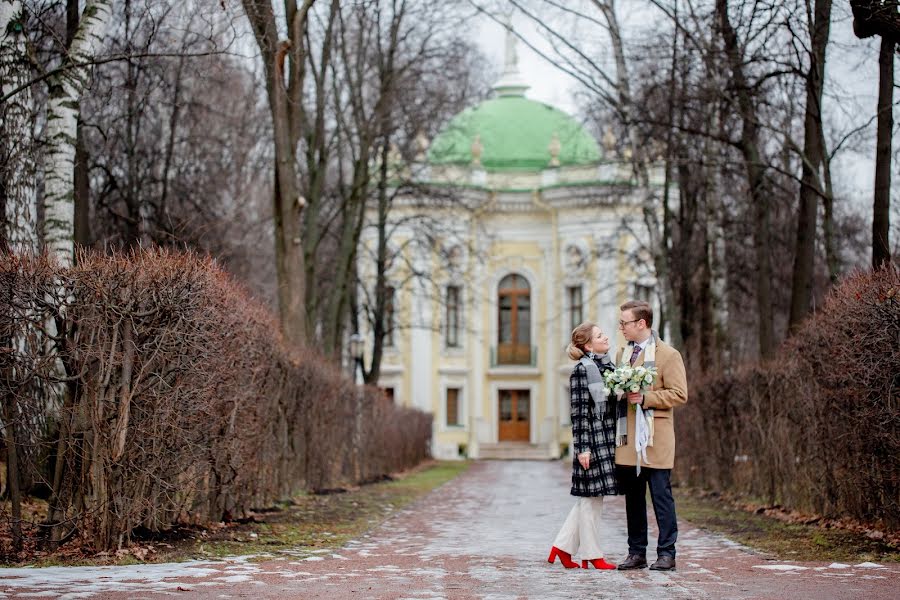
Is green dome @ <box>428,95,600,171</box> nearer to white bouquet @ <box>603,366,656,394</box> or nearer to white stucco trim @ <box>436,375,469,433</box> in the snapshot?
white stucco trim @ <box>436,375,469,433</box>

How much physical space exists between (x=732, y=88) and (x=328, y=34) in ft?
32.2

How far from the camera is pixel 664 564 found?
871 centimetres

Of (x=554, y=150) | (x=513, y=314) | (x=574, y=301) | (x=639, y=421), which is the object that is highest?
(x=554, y=150)

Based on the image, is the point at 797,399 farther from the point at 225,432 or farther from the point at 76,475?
the point at 76,475

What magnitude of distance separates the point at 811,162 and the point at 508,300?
34.2 metres

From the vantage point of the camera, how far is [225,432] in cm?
1163

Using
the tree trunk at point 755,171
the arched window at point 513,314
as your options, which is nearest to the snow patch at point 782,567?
the tree trunk at point 755,171

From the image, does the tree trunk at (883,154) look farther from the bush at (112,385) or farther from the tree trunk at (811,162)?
the bush at (112,385)

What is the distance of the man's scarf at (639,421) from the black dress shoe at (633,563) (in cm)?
63

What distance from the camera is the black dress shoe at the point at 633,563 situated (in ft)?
29.2

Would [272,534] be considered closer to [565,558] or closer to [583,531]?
[565,558]

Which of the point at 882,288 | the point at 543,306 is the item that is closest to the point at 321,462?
the point at 882,288

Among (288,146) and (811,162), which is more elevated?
(288,146)

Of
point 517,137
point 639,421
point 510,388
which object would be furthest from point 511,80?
point 639,421
